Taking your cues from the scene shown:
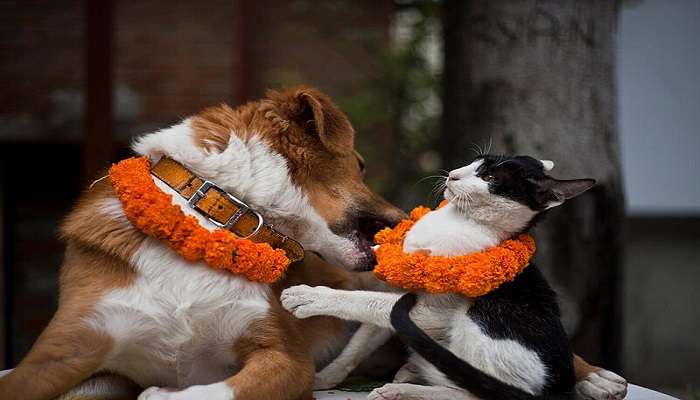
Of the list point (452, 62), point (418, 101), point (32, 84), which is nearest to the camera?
point (452, 62)

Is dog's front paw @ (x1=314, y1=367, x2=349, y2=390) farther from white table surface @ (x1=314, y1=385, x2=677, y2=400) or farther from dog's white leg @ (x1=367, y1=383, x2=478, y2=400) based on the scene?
dog's white leg @ (x1=367, y1=383, x2=478, y2=400)

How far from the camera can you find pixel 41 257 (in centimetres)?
532

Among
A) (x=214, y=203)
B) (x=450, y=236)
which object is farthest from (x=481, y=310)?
(x=214, y=203)

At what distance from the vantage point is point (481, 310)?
2.22 meters

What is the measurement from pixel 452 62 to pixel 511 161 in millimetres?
2023

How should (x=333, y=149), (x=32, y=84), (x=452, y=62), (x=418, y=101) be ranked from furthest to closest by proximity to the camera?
(x=418, y=101) < (x=32, y=84) < (x=452, y=62) < (x=333, y=149)

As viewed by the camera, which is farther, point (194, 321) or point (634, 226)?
point (634, 226)

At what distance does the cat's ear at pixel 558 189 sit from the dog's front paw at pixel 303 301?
0.71m

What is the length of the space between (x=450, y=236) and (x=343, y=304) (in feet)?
1.25

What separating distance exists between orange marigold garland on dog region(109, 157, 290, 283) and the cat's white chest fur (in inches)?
17.4

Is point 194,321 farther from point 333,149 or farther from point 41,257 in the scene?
point 41,257

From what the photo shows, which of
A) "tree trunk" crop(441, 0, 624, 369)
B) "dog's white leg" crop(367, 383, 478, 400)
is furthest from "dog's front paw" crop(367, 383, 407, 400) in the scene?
"tree trunk" crop(441, 0, 624, 369)

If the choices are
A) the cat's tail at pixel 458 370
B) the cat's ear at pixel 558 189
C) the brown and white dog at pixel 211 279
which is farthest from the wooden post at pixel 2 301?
the cat's ear at pixel 558 189

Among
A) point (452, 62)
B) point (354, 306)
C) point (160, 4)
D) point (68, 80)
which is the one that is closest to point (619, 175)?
point (452, 62)
